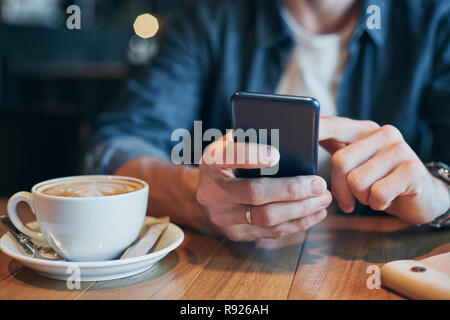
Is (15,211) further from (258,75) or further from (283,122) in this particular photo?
(258,75)

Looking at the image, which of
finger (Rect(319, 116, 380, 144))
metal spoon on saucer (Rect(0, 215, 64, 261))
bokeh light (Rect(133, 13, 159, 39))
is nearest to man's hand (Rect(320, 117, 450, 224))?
finger (Rect(319, 116, 380, 144))

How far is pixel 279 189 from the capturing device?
2.02 ft

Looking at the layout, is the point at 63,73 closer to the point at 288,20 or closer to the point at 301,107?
the point at 288,20

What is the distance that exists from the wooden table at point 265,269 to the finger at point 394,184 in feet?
0.30

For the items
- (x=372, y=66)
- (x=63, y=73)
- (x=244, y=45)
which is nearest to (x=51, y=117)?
(x=244, y=45)

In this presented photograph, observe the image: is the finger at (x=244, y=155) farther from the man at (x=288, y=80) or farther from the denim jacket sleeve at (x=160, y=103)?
the denim jacket sleeve at (x=160, y=103)

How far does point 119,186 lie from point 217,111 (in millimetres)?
710

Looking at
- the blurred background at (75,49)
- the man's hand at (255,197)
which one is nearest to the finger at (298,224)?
the man's hand at (255,197)

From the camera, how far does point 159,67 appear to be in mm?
1298

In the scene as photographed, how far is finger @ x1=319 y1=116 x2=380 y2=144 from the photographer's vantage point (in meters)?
0.67

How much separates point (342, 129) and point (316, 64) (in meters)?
0.61

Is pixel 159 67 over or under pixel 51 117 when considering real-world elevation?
over

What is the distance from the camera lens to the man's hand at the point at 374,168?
0.65 meters

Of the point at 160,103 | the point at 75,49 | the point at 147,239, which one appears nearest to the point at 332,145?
the point at 147,239
